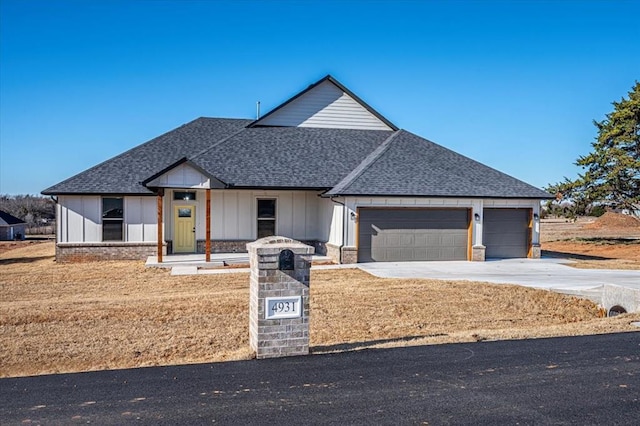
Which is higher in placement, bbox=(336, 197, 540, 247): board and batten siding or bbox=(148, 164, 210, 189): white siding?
bbox=(148, 164, 210, 189): white siding

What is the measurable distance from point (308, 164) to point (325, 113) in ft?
13.1

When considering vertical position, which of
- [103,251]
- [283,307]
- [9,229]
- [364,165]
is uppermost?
[364,165]

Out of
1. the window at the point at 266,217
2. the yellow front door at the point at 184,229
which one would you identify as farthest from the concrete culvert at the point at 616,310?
the yellow front door at the point at 184,229

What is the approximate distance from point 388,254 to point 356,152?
593cm

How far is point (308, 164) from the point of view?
21969 millimetres

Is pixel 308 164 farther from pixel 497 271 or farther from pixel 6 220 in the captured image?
pixel 6 220

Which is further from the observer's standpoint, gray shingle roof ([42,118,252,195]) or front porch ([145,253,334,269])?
gray shingle roof ([42,118,252,195])

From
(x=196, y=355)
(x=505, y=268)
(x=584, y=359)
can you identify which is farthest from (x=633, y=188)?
(x=196, y=355)

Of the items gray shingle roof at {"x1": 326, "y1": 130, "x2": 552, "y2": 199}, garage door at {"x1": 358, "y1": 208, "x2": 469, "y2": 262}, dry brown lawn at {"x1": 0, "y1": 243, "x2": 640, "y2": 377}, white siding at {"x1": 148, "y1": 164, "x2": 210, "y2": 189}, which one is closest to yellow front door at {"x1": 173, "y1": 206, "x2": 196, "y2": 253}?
white siding at {"x1": 148, "y1": 164, "x2": 210, "y2": 189}

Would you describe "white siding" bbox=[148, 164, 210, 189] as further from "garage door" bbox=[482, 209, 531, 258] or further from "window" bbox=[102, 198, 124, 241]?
"garage door" bbox=[482, 209, 531, 258]

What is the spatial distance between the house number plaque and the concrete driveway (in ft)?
26.7

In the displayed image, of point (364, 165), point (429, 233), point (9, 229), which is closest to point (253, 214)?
point (364, 165)

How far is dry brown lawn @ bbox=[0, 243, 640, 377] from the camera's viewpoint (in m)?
8.20

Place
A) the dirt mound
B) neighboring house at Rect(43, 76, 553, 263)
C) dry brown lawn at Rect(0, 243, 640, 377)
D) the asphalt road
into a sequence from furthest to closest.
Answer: the dirt mound → neighboring house at Rect(43, 76, 553, 263) → dry brown lawn at Rect(0, 243, 640, 377) → the asphalt road
